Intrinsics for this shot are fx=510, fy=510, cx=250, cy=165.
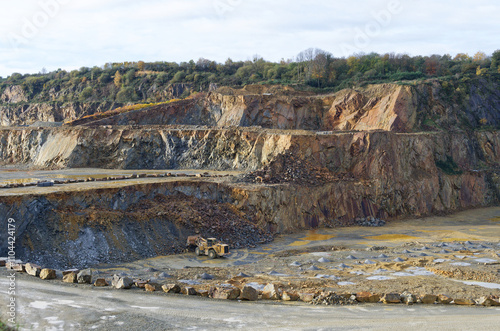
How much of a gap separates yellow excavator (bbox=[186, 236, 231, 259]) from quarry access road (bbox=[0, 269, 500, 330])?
9.80m

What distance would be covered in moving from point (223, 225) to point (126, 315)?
1671 cm

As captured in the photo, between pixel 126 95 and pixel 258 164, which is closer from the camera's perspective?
pixel 258 164

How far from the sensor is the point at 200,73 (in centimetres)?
8556

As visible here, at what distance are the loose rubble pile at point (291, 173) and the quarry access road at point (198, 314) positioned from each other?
70.9 feet

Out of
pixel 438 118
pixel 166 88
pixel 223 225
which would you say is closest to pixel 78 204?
pixel 223 225

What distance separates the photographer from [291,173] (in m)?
38.7

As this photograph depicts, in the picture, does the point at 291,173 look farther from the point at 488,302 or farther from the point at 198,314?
the point at 198,314

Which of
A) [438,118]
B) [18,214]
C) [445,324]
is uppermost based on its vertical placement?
[438,118]

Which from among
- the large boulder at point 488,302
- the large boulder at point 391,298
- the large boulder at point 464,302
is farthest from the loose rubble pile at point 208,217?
the large boulder at point 488,302

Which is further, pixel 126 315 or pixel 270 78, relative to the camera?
pixel 270 78

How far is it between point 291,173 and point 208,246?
13278 mm

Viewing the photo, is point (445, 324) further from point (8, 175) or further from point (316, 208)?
point (8, 175)

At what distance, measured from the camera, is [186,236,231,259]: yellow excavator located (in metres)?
26.6

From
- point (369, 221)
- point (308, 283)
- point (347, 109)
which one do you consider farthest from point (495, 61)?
point (308, 283)
